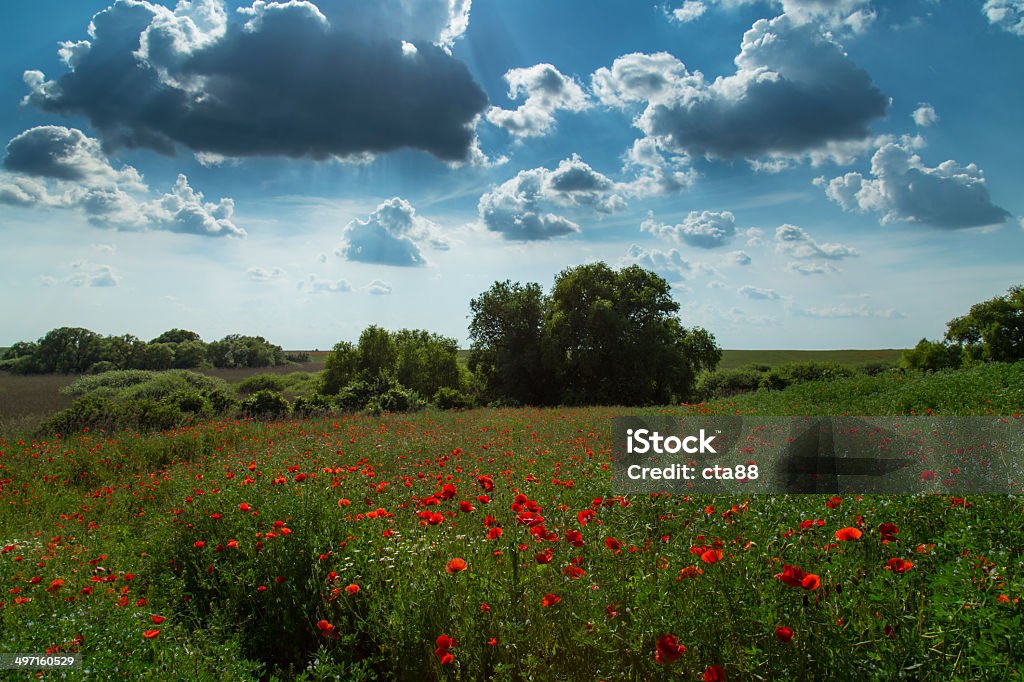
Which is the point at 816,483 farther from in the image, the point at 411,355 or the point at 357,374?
the point at 411,355

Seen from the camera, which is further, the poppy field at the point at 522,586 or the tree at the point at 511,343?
the tree at the point at 511,343

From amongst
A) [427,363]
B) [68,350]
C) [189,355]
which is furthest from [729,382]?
[68,350]

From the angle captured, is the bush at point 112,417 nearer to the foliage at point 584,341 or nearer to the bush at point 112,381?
the bush at point 112,381

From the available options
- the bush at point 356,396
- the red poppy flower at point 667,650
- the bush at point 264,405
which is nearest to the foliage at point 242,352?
the bush at point 356,396

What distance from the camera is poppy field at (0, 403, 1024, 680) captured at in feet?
8.86

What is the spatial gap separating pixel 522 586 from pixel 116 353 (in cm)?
4270

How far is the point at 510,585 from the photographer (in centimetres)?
346

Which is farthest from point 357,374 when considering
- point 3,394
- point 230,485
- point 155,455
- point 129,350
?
point 230,485

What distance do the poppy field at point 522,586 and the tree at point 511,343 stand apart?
24345 mm

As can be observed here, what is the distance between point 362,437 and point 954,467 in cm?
950

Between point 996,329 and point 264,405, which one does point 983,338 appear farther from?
point 264,405

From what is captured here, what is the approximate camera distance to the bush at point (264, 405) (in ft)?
62.6

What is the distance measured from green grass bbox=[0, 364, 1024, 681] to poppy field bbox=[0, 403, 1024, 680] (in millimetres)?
17
